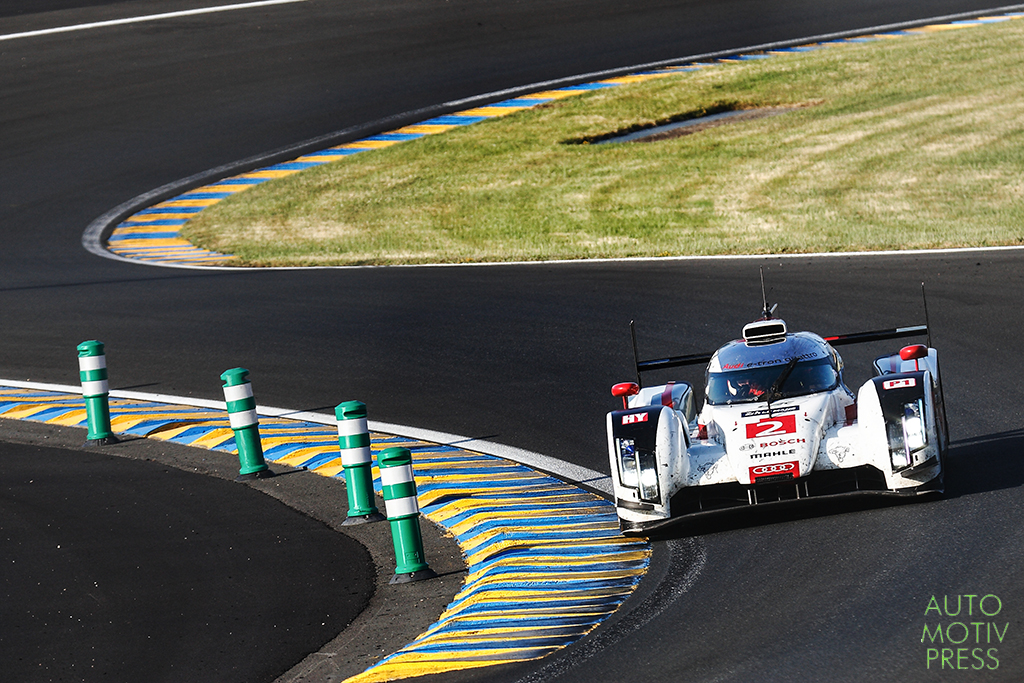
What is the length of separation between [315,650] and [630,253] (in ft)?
44.1

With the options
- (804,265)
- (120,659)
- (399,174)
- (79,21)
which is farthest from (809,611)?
(79,21)

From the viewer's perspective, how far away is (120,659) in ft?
27.6

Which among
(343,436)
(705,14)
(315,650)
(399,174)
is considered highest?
(705,14)

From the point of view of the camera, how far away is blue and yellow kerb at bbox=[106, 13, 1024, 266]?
24.0 metres

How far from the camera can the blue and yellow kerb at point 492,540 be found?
816cm

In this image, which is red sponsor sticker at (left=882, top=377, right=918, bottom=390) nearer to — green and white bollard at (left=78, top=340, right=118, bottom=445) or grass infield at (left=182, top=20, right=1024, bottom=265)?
green and white bollard at (left=78, top=340, right=118, bottom=445)

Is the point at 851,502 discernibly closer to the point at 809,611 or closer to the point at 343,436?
the point at 809,611

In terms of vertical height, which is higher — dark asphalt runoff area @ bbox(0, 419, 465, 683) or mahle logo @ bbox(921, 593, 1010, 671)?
dark asphalt runoff area @ bbox(0, 419, 465, 683)

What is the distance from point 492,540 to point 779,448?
230 centimetres

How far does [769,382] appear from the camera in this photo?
10.4 meters

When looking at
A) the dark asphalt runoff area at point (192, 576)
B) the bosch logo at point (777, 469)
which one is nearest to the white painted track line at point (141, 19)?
the dark asphalt runoff area at point (192, 576)

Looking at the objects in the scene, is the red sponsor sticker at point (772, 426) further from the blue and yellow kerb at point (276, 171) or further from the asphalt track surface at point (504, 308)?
the blue and yellow kerb at point (276, 171)

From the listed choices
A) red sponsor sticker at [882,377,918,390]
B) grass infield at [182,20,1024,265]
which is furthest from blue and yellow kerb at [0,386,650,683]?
grass infield at [182,20,1024,265]

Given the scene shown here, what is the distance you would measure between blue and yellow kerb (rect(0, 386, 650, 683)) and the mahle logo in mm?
1988
